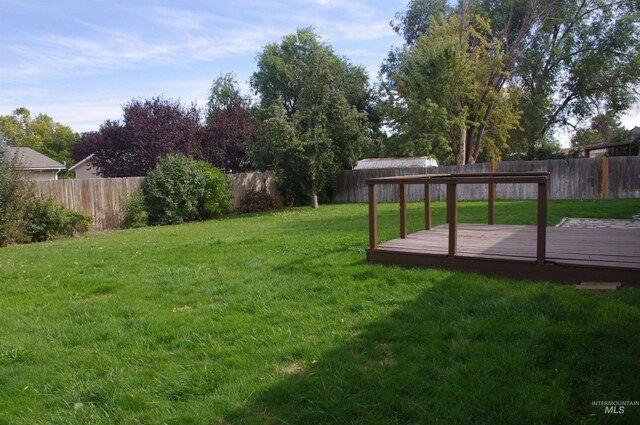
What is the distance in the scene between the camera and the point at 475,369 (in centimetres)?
296

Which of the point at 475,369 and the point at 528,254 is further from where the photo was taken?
Answer: the point at 528,254

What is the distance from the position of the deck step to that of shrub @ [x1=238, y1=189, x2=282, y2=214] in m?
16.1

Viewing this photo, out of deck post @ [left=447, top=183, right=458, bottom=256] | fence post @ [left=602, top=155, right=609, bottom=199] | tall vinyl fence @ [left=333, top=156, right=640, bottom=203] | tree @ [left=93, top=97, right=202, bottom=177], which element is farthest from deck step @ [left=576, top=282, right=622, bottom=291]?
tree @ [left=93, top=97, right=202, bottom=177]

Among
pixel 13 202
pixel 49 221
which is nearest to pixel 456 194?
pixel 13 202

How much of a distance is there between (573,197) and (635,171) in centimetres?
213

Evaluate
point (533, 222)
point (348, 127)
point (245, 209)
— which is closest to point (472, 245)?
point (533, 222)

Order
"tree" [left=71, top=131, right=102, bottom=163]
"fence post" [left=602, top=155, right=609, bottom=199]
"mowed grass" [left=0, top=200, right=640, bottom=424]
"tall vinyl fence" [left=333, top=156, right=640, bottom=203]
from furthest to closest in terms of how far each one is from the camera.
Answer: "tree" [left=71, top=131, right=102, bottom=163] < "fence post" [left=602, top=155, right=609, bottom=199] < "tall vinyl fence" [left=333, top=156, right=640, bottom=203] < "mowed grass" [left=0, top=200, right=640, bottom=424]

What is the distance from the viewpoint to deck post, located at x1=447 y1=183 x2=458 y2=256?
535 centimetres

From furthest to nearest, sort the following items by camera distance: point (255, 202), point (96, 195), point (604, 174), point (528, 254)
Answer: point (255, 202), point (604, 174), point (96, 195), point (528, 254)

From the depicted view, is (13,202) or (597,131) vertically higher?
(597,131)

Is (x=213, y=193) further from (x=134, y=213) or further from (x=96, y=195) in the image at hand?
(x=96, y=195)

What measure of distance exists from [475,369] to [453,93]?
1909cm

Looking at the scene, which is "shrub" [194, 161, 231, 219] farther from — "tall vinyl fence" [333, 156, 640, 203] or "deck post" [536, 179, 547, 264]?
"deck post" [536, 179, 547, 264]

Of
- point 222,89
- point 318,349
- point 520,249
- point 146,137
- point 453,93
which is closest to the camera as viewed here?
point 318,349
